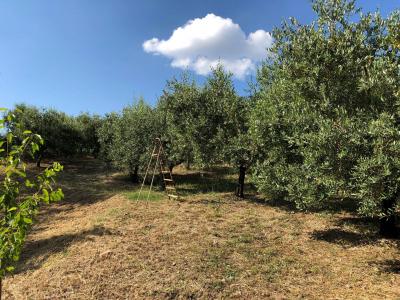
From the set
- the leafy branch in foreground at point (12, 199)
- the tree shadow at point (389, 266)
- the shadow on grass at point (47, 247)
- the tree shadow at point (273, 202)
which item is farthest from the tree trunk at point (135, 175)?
the leafy branch in foreground at point (12, 199)

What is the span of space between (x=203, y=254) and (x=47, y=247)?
300 inches

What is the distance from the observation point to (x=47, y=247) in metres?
16.8

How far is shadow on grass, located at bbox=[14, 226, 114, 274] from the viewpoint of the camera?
49.4ft

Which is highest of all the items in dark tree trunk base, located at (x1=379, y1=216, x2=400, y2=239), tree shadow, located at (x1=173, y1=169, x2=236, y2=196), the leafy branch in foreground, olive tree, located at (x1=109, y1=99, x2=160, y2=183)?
olive tree, located at (x1=109, y1=99, x2=160, y2=183)

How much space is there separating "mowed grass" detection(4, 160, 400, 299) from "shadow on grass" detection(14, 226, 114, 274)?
0.07 meters

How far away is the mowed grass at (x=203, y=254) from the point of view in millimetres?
11781

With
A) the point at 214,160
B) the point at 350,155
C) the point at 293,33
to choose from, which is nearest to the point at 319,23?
the point at 293,33

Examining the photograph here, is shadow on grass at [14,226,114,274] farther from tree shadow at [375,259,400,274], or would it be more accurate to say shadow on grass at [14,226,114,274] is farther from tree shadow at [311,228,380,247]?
tree shadow at [375,259,400,274]

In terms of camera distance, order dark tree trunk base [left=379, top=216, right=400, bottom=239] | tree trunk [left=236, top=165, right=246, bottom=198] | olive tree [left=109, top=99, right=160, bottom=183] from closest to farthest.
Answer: dark tree trunk base [left=379, top=216, right=400, bottom=239] → tree trunk [left=236, top=165, right=246, bottom=198] → olive tree [left=109, top=99, right=160, bottom=183]

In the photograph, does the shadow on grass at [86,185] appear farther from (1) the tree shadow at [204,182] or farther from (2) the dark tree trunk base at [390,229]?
Answer: (2) the dark tree trunk base at [390,229]

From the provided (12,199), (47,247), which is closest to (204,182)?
(47,247)

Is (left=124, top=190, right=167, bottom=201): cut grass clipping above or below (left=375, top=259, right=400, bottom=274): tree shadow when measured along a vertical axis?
above

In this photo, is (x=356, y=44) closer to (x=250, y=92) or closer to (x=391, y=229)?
(x=391, y=229)

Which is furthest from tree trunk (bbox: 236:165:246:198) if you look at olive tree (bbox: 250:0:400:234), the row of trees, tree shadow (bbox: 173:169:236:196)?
the row of trees
